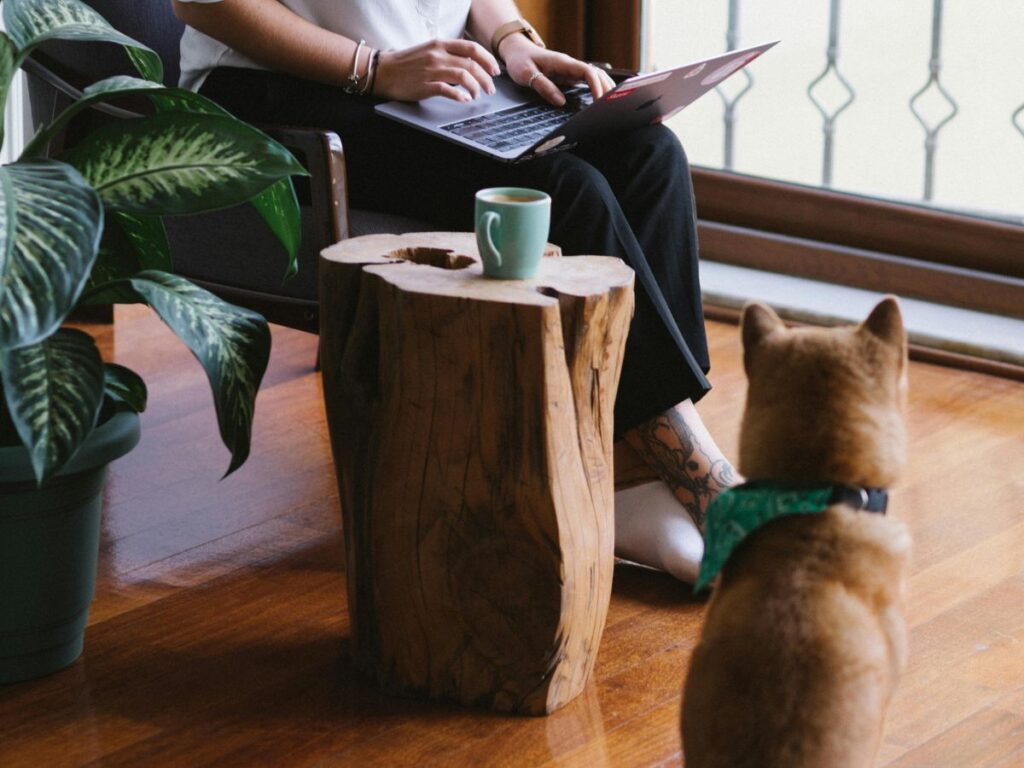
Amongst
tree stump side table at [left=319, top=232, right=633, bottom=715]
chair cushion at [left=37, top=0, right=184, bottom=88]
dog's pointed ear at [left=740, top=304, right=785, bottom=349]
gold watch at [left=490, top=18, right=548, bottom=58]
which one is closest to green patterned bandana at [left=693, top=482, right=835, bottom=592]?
dog's pointed ear at [left=740, top=304, right=785, bottom=349]

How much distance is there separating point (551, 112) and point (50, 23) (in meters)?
0.76

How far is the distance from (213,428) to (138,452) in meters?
0.13

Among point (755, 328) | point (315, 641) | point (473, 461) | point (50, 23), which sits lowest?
point (315, 641)

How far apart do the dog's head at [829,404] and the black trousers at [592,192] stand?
62cm

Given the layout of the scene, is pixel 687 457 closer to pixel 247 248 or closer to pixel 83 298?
pixel 247 248

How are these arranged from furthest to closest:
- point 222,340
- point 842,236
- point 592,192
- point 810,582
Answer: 1. point 842,236
2. point 592,192
3. point 222,340
4. point 810,582

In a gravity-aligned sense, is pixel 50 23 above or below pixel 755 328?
above

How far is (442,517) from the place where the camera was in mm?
1487

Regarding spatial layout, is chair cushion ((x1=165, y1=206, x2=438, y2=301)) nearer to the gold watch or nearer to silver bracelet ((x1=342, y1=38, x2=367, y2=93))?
silver bracelet ((x1=342, y1=38, x2=367, y2=93))

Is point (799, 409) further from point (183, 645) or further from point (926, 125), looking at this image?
point (926, 125)

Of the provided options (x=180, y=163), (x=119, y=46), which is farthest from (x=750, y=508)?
(x=119, y=46)

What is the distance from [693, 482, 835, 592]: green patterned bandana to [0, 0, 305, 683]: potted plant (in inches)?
20.9

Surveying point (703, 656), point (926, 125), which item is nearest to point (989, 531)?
point (703, 656)

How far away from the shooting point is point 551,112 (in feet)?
6.61
